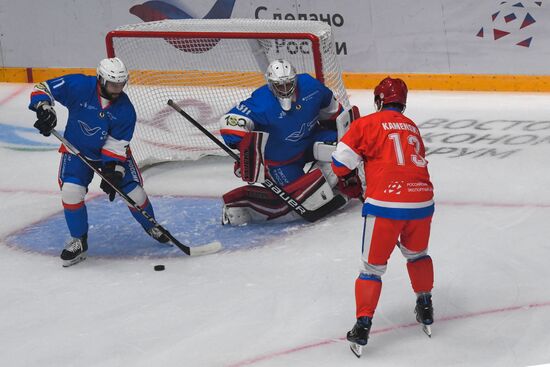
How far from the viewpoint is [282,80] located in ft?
18.1

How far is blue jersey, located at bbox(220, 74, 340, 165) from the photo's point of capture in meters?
5.65

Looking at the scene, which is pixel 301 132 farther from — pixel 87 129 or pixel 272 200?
pixel 87 129

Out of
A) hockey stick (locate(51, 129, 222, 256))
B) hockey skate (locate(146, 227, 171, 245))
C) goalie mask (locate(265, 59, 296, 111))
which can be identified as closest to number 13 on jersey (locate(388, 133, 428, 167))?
goalie mask (locate(265, 59, 296, 111))

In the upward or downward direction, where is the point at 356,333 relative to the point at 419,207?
downward

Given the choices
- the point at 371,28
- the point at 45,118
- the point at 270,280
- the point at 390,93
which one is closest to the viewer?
the point at 390,93

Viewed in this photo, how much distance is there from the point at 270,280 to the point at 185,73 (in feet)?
7.37

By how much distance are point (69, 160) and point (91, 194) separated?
3.93 feet

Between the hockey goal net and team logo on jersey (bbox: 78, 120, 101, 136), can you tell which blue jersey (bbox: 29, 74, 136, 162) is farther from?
the hockey goal net

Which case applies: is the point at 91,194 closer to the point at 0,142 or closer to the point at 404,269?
the point at 0,142

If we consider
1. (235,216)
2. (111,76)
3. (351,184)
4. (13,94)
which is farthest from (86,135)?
(13,94)

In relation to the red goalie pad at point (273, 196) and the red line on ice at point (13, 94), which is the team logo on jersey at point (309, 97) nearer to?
the red goalie pad at point (273, 196)

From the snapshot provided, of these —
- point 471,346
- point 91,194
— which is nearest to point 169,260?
point 91,194

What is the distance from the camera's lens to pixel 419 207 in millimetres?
4102

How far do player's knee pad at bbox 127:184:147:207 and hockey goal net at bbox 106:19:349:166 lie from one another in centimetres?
137
